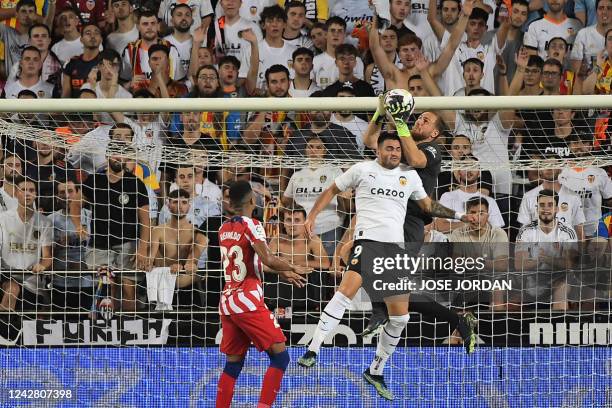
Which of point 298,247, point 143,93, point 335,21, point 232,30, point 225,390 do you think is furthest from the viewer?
point 232,30

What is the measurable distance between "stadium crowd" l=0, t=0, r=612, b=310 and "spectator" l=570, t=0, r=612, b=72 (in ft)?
0.05

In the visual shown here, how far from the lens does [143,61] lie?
1145cm

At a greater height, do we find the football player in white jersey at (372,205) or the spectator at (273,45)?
the spectator at (273,45)

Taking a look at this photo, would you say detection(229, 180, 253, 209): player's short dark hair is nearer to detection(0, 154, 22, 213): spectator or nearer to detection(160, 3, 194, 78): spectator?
detection(0, 154, 22, 213): spectator

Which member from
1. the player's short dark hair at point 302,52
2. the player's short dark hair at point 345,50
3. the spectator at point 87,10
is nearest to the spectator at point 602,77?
the player's short dark hair at point 345,50

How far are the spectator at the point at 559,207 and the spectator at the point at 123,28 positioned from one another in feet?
15.5

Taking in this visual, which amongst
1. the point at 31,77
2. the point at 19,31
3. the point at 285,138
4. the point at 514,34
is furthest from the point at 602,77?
the point at 19,31

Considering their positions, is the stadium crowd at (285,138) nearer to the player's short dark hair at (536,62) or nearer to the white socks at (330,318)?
the player's short dark hair at (536,62)

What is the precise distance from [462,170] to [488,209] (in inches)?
16.2

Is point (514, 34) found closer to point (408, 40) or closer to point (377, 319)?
point (408, 40)

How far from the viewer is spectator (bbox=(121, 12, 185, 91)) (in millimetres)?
11414

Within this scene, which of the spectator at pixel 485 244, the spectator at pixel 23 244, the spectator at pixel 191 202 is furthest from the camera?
the spectator at pixel 191 202

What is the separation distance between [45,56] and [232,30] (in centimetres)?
205

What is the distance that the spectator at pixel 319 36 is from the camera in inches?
451
